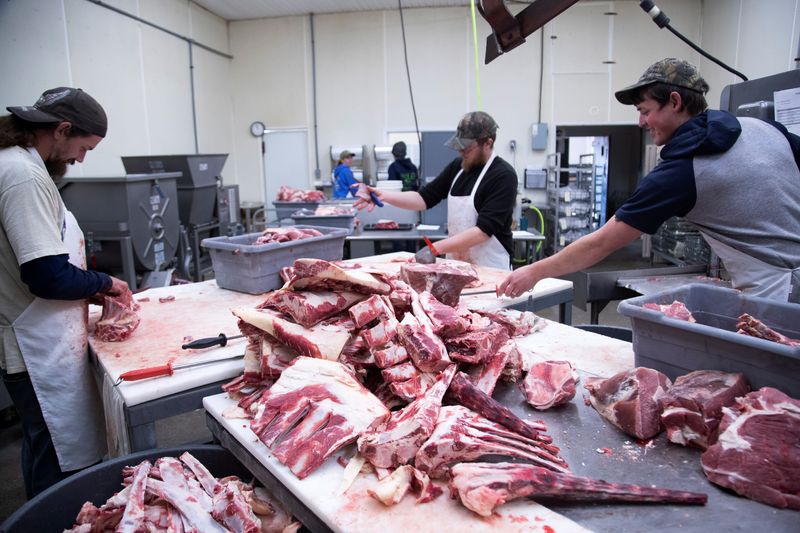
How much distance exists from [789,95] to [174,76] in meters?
8.98

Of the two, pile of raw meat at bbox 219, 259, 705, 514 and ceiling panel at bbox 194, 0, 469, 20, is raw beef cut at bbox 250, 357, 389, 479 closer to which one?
pile of raw meat at bbox 219, 259, 705, 514

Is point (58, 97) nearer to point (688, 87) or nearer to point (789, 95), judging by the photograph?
point (688, 87)

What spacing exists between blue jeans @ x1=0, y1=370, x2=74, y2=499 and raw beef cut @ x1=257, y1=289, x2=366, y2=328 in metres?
1.20

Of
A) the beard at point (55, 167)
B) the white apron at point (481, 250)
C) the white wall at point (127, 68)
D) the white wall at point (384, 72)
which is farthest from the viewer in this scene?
the white wall at point (384, 72)

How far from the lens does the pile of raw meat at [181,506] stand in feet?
4.41

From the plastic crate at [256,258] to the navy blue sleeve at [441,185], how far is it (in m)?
1.48

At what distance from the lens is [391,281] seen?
6.58 feet

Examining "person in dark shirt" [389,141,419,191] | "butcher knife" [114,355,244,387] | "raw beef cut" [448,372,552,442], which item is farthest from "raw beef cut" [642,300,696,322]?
"person in dark shirt" [389,141,419,191]

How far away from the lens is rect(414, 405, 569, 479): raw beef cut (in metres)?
1.30

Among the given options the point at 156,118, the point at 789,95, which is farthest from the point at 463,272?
the point at 156,118

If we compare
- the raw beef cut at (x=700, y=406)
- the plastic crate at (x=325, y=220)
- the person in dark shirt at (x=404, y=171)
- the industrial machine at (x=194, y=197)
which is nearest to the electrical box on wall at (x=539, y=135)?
the person in dark shirt at (x=404, y=171)

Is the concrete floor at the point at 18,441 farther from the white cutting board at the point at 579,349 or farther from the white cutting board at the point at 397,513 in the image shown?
the white cutting board at the point at 397,513

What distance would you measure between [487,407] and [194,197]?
246 inches

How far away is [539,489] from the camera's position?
3.87ft
